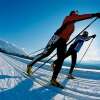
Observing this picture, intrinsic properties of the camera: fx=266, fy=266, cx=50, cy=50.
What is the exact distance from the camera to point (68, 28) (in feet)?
25.1

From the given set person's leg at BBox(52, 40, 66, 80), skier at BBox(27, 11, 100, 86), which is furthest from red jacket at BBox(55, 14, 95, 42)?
person's leg at BBox(52, 40, 66, 80)

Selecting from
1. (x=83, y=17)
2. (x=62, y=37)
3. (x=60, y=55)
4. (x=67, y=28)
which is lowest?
(x=60, y=55)

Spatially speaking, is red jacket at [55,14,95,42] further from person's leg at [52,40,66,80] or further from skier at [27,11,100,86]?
person's leg at [52,40,66,80]

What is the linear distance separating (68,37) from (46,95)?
2541mm

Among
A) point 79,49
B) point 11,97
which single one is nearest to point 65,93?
point 11,97

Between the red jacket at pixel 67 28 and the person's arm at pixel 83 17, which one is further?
the red jacket at pixel 67 28

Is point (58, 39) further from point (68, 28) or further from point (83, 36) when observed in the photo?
point (83, 36)

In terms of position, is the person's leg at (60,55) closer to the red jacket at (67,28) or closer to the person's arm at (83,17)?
the red jacket at (67,28)

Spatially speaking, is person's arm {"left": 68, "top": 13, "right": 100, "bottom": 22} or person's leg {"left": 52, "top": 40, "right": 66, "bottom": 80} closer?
person's arm {"left": 68, "top": 13, "right": 100, "bottom": 22}

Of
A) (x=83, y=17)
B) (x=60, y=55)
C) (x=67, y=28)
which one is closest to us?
(x=83, y=17)

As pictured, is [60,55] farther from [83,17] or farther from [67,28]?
[83,17]

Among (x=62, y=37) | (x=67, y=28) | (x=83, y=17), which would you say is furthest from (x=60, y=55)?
(x=83, y=17)

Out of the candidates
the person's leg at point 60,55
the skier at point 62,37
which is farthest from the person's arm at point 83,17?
the person's leg at point 60,55

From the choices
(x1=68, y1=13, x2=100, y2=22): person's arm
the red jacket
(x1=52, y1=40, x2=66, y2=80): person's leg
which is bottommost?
(x1=52, y1=40, x2=66, y2=80): person's leg
